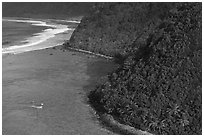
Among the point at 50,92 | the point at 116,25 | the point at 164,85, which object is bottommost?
the point at 50,92

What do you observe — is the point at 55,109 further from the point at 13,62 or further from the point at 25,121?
the point at 13,62

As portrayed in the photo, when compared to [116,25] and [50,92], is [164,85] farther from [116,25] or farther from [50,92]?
[116,25]

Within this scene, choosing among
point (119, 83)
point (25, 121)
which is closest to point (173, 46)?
point (119, 83)

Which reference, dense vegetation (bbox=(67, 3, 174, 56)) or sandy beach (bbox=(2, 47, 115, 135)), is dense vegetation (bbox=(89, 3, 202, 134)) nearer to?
sandy beach (bbox=(2, 47, 115, 135))

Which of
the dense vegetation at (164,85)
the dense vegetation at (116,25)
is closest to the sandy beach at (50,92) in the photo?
the dense vegetation at (164,85)

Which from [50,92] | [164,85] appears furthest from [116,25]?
[164,85]

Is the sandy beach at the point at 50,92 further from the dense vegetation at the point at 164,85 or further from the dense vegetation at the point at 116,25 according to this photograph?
the dense vegetation at the point at 116,25

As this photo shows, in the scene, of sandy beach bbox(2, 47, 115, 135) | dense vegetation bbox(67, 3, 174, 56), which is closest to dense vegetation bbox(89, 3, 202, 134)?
sandy beach bbox(2, 47, 115, 135)
